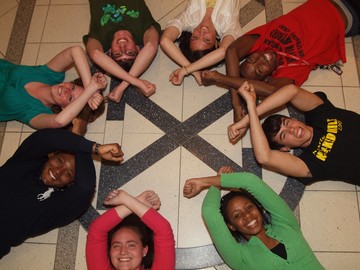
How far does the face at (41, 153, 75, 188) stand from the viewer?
2.41 m

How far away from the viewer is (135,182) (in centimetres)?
274

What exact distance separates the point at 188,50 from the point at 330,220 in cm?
174

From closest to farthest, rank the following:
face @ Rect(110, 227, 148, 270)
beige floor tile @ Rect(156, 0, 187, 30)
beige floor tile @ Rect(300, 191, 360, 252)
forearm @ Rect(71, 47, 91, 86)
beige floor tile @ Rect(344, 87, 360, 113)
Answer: face @ Rect(110, 227, 148, 270) < beige floor tile @ Rect(300, 191, 360, 252) < forearm @ Rect(71, 47, 91, 86) < beige floor tile @ Rect(344, 87, 360, 113) < beige floor tile @ Rect(156, 0, 187, 30)

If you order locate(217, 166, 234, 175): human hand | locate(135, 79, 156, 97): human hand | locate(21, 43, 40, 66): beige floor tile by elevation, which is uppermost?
locate(21, 43, 40, 66): beige floor tile

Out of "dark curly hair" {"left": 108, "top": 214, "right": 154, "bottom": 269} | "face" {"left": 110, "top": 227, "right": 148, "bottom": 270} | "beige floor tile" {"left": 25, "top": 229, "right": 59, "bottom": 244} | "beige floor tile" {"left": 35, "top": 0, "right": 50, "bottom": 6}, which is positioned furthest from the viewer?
"beige floor tile" {"left": 35, "top": 0, "right": 50, "bottom": 6}

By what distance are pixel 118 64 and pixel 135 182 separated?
0.97 metres

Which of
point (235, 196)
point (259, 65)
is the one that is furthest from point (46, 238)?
point (259, 65)

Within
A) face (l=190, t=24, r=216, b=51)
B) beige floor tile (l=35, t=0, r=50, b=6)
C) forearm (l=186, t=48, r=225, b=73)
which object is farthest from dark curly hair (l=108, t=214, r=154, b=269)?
beige floor tile (l=35, t=0, r=50, b=6)

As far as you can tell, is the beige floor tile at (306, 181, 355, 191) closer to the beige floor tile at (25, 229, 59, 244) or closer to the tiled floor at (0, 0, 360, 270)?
the tiled floor at (0, 0, 360, 270)

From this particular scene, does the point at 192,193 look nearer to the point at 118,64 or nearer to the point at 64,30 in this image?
the point at 118,64

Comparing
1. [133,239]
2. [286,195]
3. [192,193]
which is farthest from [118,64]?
[286,195]

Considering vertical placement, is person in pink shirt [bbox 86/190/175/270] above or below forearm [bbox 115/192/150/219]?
below

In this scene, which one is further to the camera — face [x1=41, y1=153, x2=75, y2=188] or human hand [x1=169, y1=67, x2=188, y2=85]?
human hand [x1=169, y1=67, x2=188, y2=85]

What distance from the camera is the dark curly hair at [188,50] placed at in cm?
284
